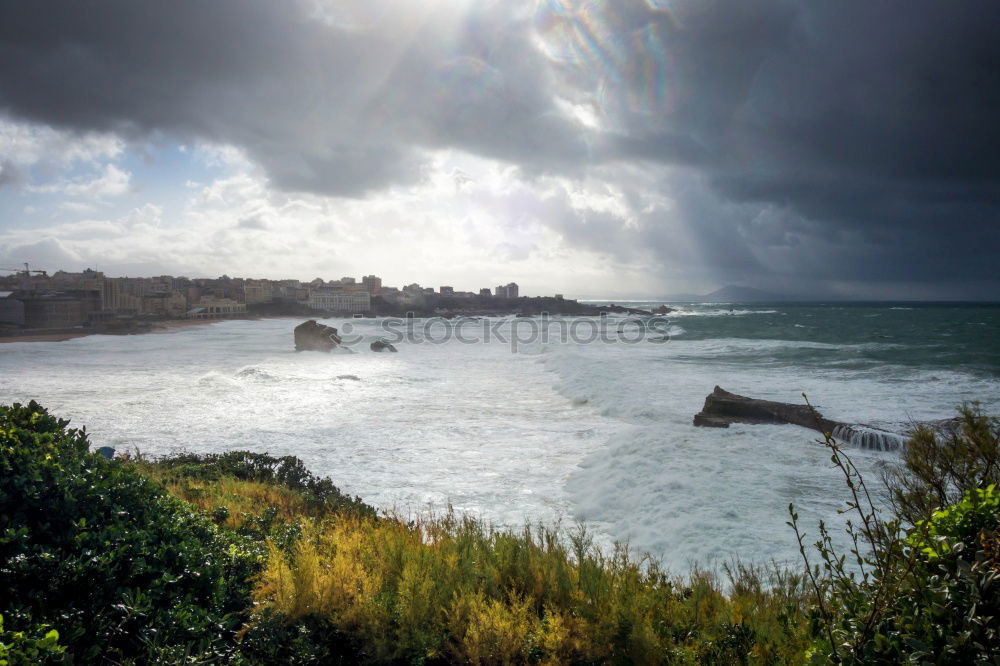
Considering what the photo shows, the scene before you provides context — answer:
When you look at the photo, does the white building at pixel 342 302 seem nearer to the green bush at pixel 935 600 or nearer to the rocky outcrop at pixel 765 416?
the rocky outcrop at pixel 765 416

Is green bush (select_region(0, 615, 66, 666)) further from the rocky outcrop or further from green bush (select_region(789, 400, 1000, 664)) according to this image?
the rocky outcrop

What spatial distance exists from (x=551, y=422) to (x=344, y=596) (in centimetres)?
1241

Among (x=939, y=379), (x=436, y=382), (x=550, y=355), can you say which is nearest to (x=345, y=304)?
(x=550, y=355)

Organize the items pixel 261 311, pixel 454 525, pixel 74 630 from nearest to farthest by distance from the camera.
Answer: pixel 74 630 < pixel 454 525 < pixel 261 311

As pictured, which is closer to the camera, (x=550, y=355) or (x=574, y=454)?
(x=574, y=454)

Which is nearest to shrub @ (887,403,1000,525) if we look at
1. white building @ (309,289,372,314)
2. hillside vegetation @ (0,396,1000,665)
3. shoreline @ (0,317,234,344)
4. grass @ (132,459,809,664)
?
hillside vegetation @ (0,396,1000,665)

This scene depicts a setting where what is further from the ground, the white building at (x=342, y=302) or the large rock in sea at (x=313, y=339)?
the white building at (x=342, y=302)

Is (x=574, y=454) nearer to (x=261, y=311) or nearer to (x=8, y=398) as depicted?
(x=8, y=398)

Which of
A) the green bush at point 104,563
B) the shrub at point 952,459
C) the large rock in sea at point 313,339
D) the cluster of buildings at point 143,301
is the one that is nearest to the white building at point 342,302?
the cluster of buildings at point 143,301

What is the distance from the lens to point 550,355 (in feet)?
115

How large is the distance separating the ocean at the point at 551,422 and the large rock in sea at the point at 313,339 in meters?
5.94

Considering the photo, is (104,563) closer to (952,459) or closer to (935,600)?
(935,600)

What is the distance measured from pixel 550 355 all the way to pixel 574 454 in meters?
22.5

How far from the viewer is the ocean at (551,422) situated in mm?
9227
